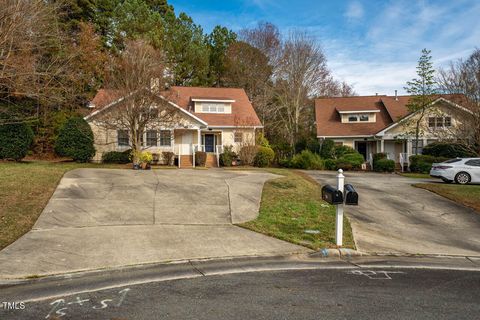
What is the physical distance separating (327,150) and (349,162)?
236 cm

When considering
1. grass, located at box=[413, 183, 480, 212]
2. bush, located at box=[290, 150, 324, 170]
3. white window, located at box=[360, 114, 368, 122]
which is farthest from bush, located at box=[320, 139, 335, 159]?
grass, located at box=[413, 183, 480, 212]

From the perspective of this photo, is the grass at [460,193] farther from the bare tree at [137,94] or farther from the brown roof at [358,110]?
the brown roof at [358,110]

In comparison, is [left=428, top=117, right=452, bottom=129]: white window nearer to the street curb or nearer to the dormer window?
the dormer window

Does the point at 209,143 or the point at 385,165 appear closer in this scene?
the point at 385,165

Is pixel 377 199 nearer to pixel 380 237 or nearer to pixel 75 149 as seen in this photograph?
pixel 380 237

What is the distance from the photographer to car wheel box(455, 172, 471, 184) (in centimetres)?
1883

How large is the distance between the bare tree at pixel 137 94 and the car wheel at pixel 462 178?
620 inches

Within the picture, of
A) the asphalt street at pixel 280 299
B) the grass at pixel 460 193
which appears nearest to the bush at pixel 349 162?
the grass at pixel 460 193

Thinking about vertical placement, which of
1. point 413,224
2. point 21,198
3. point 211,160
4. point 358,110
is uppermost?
point 358,110

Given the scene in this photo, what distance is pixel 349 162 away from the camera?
28297 mm

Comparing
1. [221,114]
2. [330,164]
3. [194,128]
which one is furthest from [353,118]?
[194,128]

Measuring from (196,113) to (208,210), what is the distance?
2149 cm

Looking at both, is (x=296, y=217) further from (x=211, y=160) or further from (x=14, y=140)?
(x=211, y=160)

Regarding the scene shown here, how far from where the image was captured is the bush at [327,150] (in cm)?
2991
